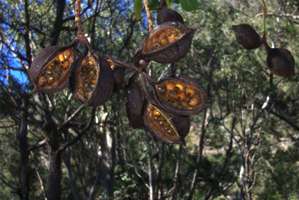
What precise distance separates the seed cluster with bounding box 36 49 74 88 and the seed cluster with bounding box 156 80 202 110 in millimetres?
123

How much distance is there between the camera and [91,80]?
81 centimetres

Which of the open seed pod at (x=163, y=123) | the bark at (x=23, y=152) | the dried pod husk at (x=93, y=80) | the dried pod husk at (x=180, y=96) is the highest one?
the bark at (x=23, y=152)

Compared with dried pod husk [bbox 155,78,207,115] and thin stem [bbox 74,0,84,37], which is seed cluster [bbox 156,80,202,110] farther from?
thin stem [bbox 74,0,84,37]

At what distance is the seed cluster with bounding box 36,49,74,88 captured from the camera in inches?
32.1

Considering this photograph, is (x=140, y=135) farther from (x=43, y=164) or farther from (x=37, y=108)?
(x=37, y=108)

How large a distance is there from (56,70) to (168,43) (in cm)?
15

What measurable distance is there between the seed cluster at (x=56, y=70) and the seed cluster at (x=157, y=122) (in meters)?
0.12

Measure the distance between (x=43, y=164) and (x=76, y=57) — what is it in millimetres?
13957

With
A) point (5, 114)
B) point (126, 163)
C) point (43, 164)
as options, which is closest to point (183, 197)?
point (126, 163)

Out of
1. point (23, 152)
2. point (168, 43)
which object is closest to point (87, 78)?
point (168, 43)

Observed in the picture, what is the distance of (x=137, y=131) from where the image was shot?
11.9 metres

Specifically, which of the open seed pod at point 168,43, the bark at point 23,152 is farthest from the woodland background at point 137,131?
the open seed pod at point 168,43

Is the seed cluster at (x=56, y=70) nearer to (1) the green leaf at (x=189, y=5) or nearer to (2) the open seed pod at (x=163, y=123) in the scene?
(2) the open seed pod at (x=163, y=123)

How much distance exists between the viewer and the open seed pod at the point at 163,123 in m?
0.81
